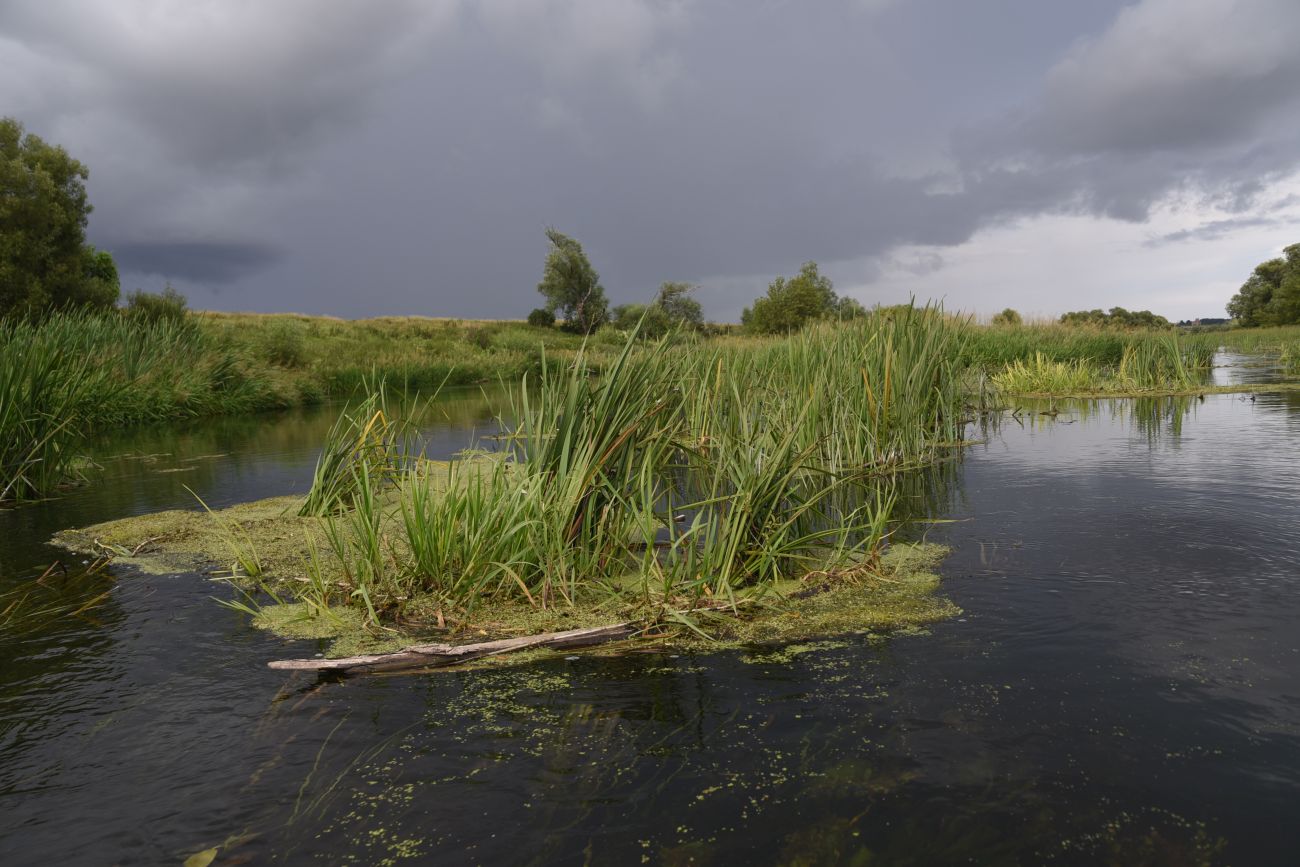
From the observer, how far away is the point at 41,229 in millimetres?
27250

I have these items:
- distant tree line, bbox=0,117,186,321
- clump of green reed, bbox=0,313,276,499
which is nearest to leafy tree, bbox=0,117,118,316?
distant tree line, bbox=0,117,186,321

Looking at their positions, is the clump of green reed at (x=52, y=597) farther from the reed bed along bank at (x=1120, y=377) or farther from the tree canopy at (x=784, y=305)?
the tree canopy at (x=784, y=305)

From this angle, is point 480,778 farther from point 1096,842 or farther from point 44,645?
point 44,645

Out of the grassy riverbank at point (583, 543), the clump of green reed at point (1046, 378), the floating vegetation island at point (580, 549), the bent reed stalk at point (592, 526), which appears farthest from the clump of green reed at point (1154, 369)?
the bent reed stalk at point (592, 526)

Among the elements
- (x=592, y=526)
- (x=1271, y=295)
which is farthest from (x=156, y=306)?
(x=1271, y=295)

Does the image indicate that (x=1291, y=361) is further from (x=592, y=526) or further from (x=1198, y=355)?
(x=592, y=526)

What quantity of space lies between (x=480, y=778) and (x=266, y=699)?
1236 mm

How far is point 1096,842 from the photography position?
2.29 meters

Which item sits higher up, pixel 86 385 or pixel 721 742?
pixel 86 385

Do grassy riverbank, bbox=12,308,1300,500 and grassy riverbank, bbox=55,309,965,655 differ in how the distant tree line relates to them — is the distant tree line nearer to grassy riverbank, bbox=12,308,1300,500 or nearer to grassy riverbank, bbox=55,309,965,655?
grassy riverbank, bbox=12,308,1300,500

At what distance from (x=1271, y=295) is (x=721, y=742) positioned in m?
76.2

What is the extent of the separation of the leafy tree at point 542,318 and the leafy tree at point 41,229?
30.4m

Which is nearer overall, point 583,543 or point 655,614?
point 655,614

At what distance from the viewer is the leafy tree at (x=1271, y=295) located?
51344mm
